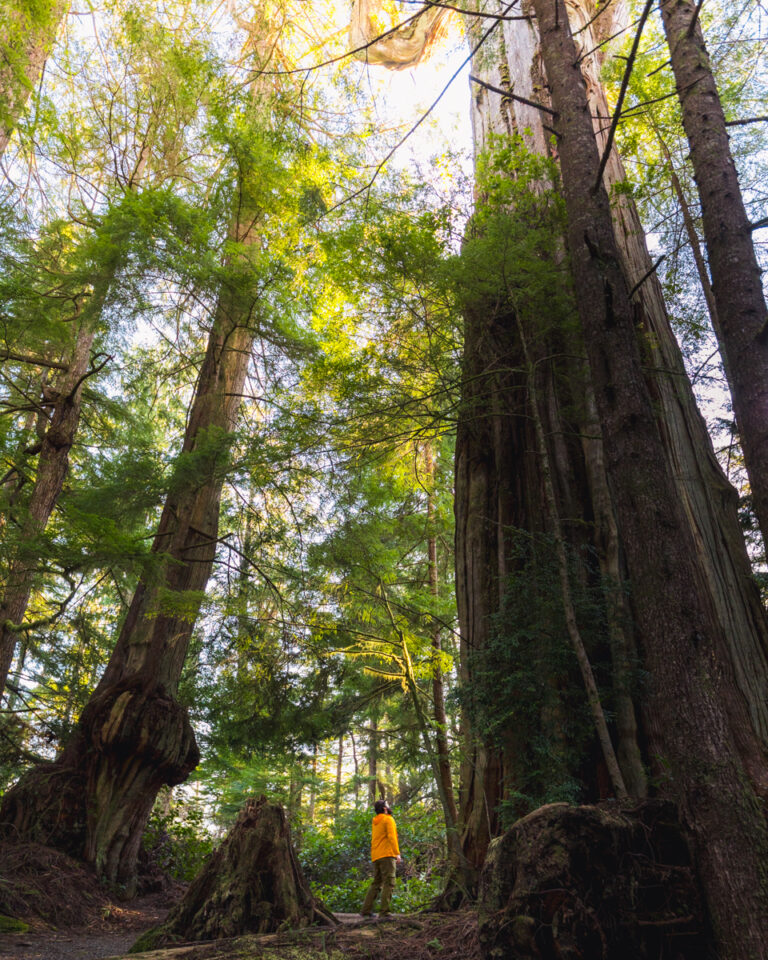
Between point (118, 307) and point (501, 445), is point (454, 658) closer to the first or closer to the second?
point (501, 445)

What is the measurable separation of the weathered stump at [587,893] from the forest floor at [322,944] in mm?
721

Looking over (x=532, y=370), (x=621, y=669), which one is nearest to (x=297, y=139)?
(x=532, y=370)

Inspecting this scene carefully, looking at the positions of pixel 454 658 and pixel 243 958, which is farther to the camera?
pixel 454 658

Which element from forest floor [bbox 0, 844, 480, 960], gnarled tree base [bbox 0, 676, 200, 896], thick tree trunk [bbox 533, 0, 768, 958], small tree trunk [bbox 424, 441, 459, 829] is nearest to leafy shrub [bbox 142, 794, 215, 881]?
forest floor [bbox 0, 844, 480, 960]

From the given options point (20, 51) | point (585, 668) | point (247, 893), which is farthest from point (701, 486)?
point (20, 51)

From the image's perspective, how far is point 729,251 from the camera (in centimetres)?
496

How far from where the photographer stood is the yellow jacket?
20.5 ft

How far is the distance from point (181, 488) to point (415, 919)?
5046 millimetres

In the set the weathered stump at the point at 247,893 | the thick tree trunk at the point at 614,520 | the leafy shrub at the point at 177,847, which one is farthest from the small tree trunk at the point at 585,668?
the leafy shrub at the point at 177,847

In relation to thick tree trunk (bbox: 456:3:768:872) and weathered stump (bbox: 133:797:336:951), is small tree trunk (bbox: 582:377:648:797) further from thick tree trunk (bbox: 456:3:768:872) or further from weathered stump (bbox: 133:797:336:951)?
weathered stump (bbox: 133:797:336:951)

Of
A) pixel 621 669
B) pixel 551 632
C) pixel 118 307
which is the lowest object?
pixel 621 669

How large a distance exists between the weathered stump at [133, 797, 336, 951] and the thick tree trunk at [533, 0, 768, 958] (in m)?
2.41

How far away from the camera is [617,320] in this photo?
4.16 metres

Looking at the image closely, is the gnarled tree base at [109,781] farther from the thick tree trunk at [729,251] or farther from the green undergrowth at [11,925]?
the thick tree trunk at [729,251]
